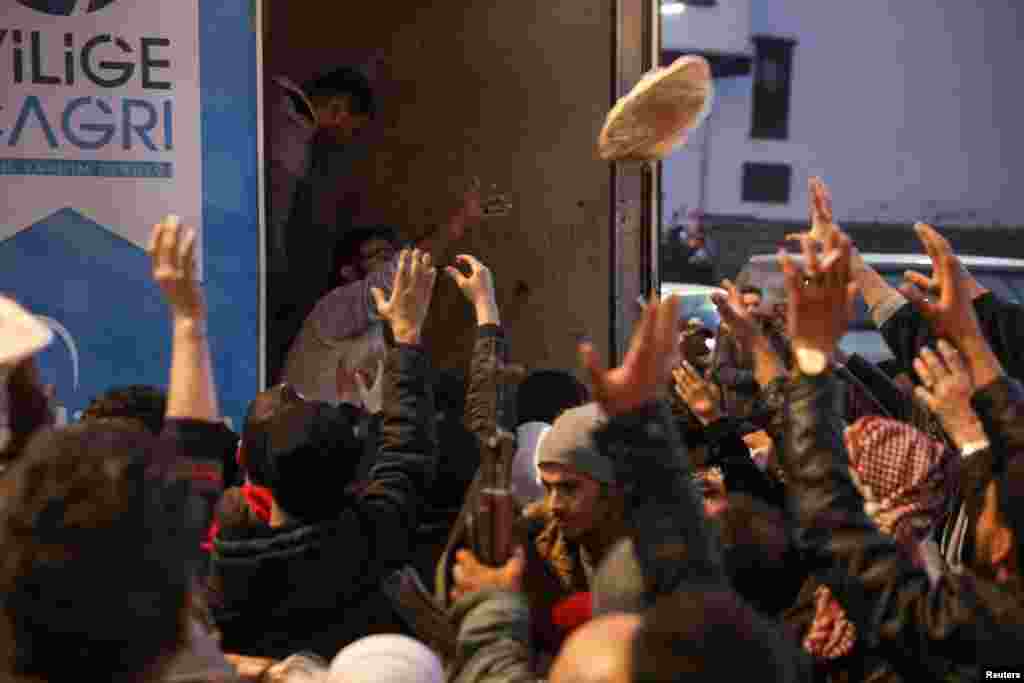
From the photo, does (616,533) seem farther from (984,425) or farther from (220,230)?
(220,230)

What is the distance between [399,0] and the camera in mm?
A: 5879

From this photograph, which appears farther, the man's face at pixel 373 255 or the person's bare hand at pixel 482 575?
the man's face at pixel 373 255

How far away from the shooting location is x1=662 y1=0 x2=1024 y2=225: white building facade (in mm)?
31984

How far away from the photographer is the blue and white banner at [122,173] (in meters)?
4.54

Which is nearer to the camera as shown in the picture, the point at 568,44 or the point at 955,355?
the point at 955,355

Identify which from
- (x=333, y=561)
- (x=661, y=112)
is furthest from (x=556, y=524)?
(x=661, y=112)

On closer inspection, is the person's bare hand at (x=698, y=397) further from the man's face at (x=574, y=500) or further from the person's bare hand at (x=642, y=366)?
the person's bare hand at (x=642, y=366)

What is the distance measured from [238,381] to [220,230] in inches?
19.2

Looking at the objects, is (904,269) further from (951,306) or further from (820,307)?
(820,307)

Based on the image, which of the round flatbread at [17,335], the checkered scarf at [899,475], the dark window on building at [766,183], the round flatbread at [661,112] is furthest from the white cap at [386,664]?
the dark window on building at [766,183]

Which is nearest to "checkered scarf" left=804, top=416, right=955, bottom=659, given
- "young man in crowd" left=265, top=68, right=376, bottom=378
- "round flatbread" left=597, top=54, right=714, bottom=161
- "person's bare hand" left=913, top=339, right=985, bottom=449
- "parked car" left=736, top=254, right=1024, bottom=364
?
"person's bare hand" left=913, top=339, right=985, bottom=449

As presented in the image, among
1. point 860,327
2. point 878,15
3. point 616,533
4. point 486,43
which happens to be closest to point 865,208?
point 878,15

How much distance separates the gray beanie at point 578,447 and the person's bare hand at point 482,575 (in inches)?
18.3

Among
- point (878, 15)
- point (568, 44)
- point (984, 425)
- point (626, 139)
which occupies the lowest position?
point (984, 425)
